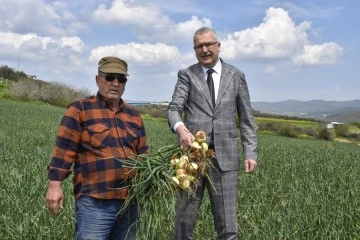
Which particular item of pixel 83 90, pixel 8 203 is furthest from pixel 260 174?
pixel 83 90

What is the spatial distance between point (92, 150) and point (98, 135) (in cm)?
11

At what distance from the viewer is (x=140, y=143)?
3.13 metres

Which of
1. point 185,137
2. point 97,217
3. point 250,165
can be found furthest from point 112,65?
point 250,165

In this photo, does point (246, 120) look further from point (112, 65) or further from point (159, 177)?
point (112, 65)

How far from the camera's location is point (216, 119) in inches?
143

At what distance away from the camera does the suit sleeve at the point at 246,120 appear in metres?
3.74

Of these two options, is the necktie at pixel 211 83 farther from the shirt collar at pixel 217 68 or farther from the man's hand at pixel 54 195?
the man's hand at pixel 54 195

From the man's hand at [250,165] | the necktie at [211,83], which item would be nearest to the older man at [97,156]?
the necktie at [211,83]

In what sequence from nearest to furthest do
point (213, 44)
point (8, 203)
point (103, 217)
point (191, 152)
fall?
1. point (103, 217)
2. point (191, 152)
3. point (213, 44)
4. point (8, 203)

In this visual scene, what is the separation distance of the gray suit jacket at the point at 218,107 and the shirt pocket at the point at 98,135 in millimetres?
807

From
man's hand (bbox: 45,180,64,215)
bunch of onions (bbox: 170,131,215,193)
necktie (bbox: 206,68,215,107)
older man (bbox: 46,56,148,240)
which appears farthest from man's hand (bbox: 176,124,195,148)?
man's hand (bbox: 45,180,64,215)

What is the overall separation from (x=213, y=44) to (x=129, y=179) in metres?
1.31

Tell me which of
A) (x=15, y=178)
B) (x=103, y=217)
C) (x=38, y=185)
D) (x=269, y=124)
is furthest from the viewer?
(x=269, y=124)

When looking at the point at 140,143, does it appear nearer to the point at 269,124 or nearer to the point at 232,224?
the point at 232,224
